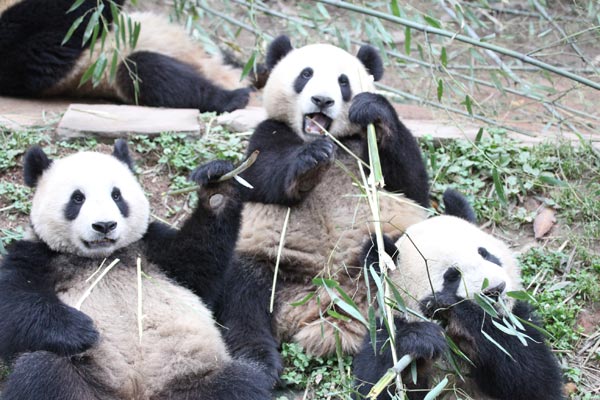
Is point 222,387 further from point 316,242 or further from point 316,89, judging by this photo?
point 316,89

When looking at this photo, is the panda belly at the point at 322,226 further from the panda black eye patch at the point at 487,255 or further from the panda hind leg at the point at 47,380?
the panda hind leg at the point at 47,380

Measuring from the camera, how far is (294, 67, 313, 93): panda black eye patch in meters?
5.64

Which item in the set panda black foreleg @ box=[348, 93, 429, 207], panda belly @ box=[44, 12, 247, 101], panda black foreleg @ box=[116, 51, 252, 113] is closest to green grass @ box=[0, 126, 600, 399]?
panda black foreleg @ box=[348, 93, 429, 207]

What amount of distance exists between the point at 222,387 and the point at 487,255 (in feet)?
4.88

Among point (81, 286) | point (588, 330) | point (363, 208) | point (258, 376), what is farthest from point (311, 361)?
point (588, 330)

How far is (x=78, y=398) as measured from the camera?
403 centimetres

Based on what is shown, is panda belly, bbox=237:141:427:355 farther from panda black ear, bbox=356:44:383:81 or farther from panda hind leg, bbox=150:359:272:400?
panda black ear, bbox=356:44:383:81

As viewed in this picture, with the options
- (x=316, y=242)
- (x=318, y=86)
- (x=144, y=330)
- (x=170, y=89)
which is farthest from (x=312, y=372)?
(x=170, y=89)

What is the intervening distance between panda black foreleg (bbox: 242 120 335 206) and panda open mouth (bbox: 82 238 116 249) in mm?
982

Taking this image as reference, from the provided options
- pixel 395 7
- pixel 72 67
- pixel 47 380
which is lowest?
pixel 72 67

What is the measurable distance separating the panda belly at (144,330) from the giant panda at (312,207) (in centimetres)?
41

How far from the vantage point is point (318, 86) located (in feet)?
17.9

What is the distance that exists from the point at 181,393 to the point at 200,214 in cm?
110

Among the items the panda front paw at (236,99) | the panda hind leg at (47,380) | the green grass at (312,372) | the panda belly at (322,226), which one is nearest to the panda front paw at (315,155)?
the panda belly at (322,226)
